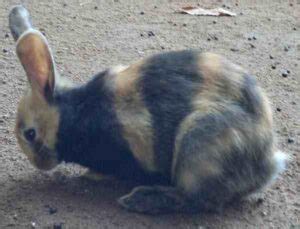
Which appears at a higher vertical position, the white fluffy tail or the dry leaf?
the white fluffy tail

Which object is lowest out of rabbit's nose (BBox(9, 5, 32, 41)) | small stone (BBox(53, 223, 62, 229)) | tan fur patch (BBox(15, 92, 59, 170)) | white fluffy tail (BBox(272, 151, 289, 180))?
small stone (BBox(53, 223, 62, 229))

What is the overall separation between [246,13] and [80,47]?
1.77 m

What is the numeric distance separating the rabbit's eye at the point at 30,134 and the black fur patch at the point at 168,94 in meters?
0.63

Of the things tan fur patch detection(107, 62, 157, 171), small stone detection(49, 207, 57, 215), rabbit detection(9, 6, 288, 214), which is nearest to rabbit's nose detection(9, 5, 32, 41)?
rabbit detection(9, 6, 288, 214)

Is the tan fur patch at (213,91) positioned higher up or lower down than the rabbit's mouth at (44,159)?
higher up

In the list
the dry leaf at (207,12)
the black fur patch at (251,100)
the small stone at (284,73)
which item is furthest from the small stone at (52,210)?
the dry leaf at (207,12)

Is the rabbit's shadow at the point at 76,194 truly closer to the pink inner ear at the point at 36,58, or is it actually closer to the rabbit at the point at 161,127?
the rabbit at the point at 161,127

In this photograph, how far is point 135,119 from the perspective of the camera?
11.8ft

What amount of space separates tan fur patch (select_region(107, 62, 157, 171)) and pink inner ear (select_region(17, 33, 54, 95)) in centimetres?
34

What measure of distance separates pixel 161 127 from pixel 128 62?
1947 millimetres

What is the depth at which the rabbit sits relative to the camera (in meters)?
3.53

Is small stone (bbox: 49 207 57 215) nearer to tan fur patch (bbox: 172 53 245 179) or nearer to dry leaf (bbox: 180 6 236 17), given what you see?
tan fur patch (bbox: 172 53 245 179)

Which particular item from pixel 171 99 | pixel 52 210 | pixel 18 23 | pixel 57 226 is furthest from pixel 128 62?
pixel 57 226

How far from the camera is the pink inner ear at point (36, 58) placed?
362 centimetres
